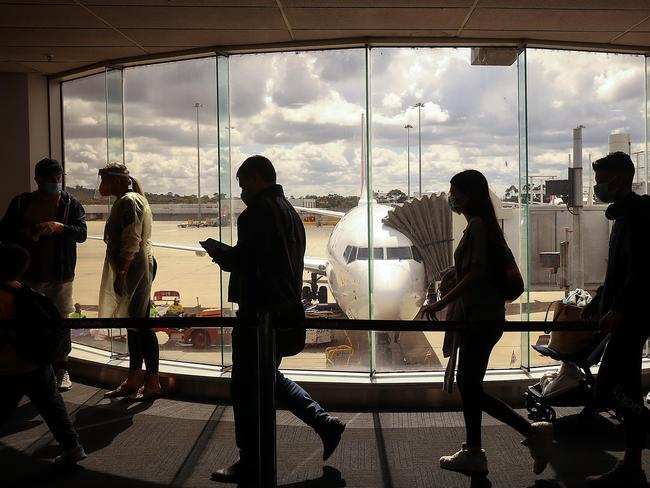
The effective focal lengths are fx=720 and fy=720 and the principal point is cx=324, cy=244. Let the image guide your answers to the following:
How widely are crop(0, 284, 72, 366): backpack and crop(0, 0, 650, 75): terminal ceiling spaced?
1954mm

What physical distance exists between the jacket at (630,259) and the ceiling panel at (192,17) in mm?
2569

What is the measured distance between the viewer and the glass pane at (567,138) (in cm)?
564

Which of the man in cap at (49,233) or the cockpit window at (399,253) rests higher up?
the man in cap at (49,233)

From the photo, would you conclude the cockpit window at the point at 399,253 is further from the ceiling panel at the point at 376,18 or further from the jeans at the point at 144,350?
the jeans at the point at 144,350

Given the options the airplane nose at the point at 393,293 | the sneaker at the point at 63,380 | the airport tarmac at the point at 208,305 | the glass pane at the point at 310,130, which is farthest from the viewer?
the airplane nose at the point at 393,293

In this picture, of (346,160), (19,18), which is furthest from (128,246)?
(346,160)

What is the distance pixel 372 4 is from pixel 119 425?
9.76 ft

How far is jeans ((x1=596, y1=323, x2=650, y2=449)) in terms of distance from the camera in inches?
123

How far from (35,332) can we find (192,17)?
246 cm

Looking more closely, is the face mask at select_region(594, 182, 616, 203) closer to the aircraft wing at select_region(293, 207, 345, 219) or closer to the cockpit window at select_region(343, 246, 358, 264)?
the aircraft wing at select_region(293, 207, 345, 219)

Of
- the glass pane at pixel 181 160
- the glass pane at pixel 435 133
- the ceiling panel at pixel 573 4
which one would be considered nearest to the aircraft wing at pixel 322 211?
the glass pane at pixel 435 133

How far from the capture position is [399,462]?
3.55m

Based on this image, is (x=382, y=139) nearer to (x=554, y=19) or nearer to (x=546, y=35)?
(x=546, y=35)

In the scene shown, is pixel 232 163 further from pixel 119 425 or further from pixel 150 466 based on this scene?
pixel 150 466
